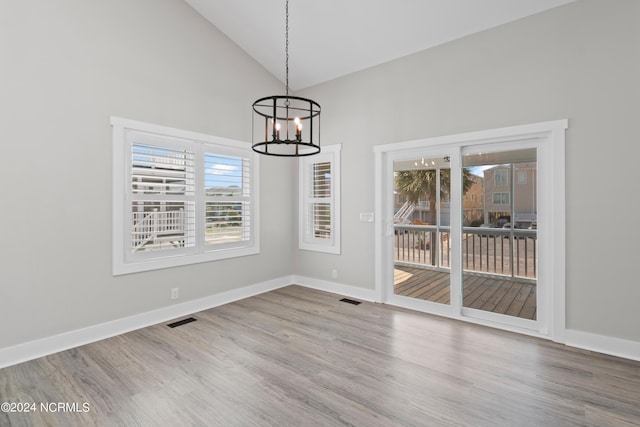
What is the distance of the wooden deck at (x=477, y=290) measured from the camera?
3.54 metres

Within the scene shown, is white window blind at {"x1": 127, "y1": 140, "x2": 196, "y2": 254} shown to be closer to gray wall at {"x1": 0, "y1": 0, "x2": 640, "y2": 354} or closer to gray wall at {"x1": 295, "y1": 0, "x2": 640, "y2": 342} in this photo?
gray wall at {"x1": 0, "y1": 0, "x2": 640, "y2": 354}

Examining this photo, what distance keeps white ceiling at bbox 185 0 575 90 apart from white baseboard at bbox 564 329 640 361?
3233 mm

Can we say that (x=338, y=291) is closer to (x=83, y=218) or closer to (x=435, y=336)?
(x=435, y=336)

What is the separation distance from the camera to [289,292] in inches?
197

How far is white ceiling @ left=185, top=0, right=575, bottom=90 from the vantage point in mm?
3398

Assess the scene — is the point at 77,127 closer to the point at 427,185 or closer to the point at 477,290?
the point at 427,185

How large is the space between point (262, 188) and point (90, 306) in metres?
2.65

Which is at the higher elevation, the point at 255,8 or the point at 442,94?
the point at 255,8

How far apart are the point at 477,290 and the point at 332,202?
2333 mm

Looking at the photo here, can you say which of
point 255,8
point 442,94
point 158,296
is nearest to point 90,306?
point 158,296

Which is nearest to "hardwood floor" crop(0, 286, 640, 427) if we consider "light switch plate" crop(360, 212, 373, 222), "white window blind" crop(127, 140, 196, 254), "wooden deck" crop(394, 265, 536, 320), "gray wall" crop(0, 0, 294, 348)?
"wooden deck" crop(394, 265, 536, 320)

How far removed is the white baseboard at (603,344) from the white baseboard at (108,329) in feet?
12.8

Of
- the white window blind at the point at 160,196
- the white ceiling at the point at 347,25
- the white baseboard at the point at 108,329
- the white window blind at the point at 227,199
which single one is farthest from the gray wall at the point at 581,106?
the white baseboard at the point at 108,329

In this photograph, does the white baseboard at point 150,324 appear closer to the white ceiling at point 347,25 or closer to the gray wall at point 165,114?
the gray wall at point 165,114
